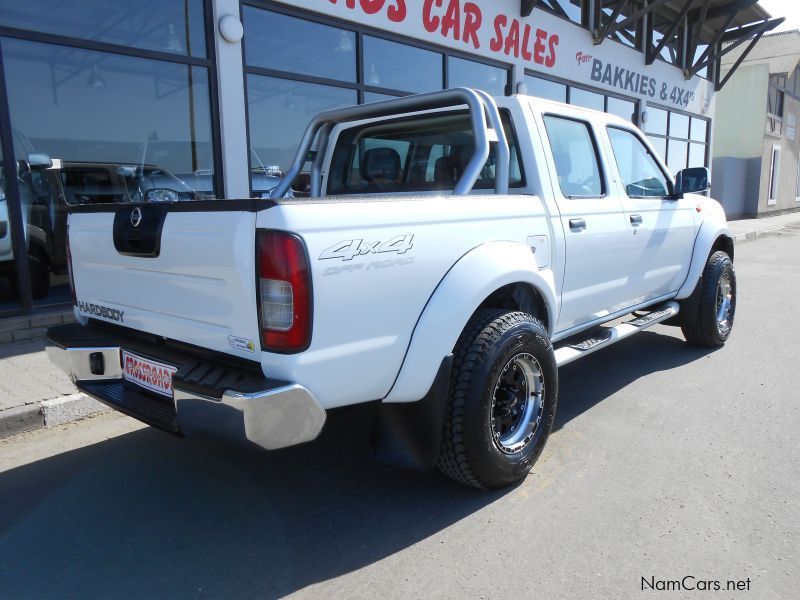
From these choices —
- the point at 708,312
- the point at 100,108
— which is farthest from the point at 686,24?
the point at 100,108

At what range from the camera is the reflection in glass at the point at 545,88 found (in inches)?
435

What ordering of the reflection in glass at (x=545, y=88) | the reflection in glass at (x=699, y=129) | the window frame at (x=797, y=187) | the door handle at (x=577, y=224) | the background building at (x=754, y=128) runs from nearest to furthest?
1. the door handle at (x=577, y=224)
2. the reflection in glass at (x=545, y=88)
3. the reflection in glass at (x=699, y=129)
4. the background building at (x=754, y=128)
5. the window frame at (x=797, y=187)

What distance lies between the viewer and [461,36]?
9312 millimetres

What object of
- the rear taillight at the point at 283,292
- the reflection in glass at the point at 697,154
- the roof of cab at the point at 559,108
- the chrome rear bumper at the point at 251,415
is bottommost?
the chrome rear bumper at the point at 251,415

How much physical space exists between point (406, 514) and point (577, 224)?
6.08 feet

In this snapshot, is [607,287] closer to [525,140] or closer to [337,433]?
[525,140]

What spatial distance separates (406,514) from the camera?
2.64m

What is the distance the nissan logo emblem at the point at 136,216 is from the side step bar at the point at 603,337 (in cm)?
214

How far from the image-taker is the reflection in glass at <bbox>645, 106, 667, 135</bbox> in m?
15.2

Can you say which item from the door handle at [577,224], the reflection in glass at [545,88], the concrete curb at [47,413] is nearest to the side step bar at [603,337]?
the door handle at [577,224]

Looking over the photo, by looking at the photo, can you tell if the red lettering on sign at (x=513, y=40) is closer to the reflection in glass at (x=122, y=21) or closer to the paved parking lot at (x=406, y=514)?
the reflection in glass at (x=122, y=21)

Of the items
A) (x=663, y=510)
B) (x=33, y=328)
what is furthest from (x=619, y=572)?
(x=33, y=328)

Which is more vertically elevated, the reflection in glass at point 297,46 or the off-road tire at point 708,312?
the reflection in glass at point 297,46

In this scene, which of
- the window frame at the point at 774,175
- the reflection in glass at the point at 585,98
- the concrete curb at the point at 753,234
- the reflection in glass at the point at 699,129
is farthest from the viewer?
the window frame at the point at 774,175
